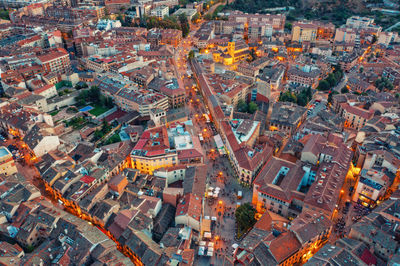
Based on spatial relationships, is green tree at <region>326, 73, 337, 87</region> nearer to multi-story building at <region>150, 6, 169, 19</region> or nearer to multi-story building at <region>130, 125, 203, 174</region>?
multi-story building at <region>130, 125, 203, 174</region>

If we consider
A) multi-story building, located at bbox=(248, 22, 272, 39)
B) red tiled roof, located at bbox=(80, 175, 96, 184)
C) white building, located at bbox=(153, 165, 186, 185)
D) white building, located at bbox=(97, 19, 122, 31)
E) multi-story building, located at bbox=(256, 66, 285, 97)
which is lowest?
white building, located at bbox=(153, 165, 186, 185)

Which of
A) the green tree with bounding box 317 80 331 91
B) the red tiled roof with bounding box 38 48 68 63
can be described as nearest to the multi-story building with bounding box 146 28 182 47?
the red tiled roof with bounding box 38 48 68 63

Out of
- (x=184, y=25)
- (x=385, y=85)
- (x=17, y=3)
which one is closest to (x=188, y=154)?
(x=385, y=85)

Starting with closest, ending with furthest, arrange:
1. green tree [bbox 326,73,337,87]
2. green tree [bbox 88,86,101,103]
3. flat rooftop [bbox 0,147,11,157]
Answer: flat rooftop [bbox 0,147,11,157], green tree [bbox 88,86,101,103], green tree [bbox 326,73,337,87]

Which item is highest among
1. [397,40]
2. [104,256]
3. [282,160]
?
[397,40]

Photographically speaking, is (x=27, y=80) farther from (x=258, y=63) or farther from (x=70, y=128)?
(x=258, y=63)

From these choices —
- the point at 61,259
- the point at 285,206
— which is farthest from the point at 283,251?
the point at 61,259

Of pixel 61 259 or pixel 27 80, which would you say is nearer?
pixel 61 259
